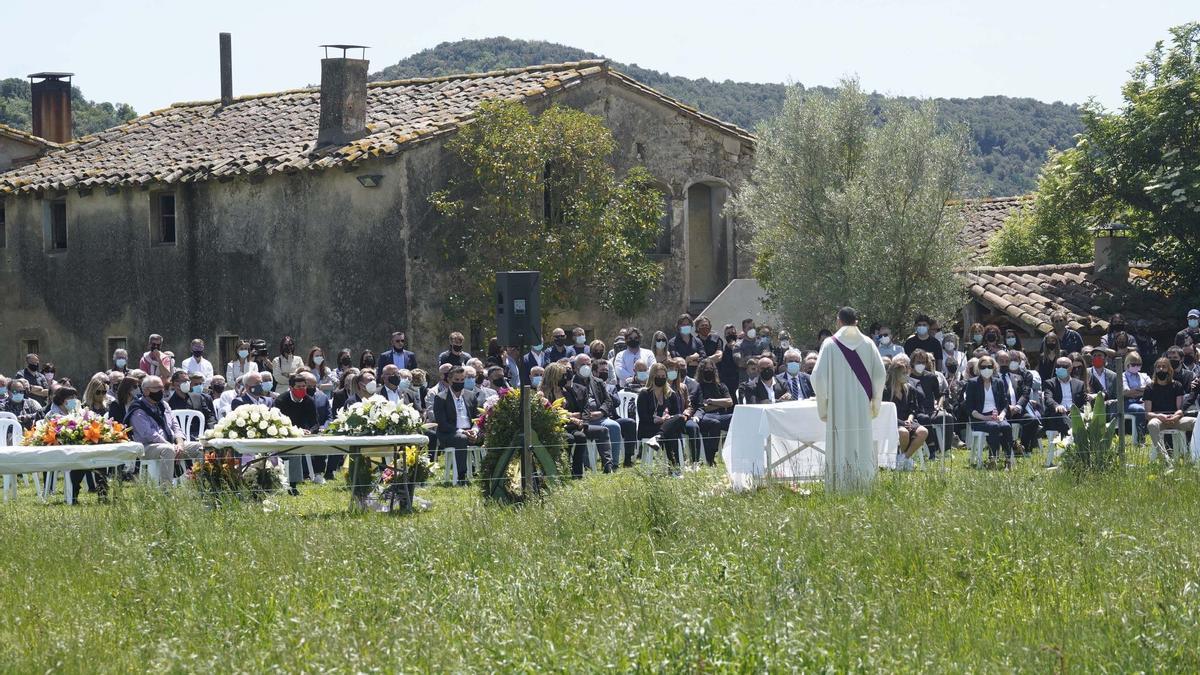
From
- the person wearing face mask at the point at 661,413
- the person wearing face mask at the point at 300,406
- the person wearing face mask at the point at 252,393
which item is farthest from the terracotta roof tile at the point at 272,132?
the person wearing face mask at the point at 661,413

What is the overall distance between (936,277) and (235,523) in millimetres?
16071

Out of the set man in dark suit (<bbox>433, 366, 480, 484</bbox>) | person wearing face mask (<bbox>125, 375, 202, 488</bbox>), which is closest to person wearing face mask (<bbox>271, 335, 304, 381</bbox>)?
man in dark suit (<bbox>433, 366, 480, 484</bbox>)

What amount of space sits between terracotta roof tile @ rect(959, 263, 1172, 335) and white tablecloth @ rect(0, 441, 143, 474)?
16.4m

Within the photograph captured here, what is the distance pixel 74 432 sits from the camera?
14.5 metres

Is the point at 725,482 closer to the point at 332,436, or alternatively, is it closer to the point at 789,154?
the point at 332,436

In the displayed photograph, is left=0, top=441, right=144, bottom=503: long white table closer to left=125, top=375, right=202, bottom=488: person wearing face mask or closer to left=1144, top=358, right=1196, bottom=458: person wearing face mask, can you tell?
left=125, top=375, right=202, bottom=488: person wearing face mask

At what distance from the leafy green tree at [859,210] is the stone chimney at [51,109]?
59.7 feet

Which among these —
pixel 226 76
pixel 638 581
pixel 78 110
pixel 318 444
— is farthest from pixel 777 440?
pixel 78 110

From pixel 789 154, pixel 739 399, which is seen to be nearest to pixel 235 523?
pixel 739 399

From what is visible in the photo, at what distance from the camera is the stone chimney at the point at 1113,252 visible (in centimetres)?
2920

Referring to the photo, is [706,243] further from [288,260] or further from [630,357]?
[630,357]

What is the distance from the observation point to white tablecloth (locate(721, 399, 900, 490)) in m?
14.5

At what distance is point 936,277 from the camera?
84.1 feet

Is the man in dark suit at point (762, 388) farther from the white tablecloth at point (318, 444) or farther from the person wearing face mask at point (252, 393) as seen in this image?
the person wearing face mask at point (252, 393)
